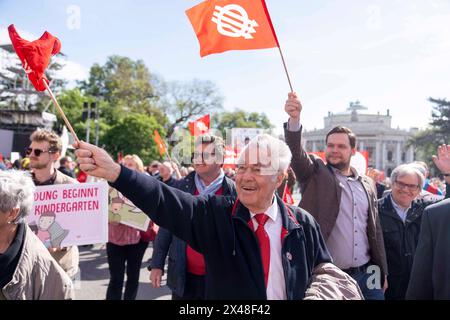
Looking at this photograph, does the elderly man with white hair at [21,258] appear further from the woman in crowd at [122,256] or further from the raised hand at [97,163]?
the woman in crowd at [122,256]

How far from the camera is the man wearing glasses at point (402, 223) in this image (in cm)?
386

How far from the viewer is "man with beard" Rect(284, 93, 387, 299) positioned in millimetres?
3467

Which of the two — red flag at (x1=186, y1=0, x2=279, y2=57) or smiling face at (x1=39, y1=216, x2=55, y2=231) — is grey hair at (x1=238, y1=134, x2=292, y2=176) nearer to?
red flag at (x1=186, y1=0, x2=279, y2=57)

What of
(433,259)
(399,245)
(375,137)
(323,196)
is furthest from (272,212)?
(375,137)

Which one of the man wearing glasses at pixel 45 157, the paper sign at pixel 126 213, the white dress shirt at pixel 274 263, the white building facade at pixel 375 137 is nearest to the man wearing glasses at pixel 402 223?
the white dress shirt at pixel 274 263

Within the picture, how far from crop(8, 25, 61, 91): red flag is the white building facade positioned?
290 ft

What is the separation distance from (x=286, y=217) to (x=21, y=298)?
56.3 inches

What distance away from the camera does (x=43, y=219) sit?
11.2 ft

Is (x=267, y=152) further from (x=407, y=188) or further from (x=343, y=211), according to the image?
(x=407, y=188)

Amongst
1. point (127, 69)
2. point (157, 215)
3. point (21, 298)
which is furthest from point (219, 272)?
point (127, 69)

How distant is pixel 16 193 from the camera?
229cm

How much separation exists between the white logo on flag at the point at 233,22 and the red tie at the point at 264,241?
200 centimetres

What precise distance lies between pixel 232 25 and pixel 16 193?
2262mm
